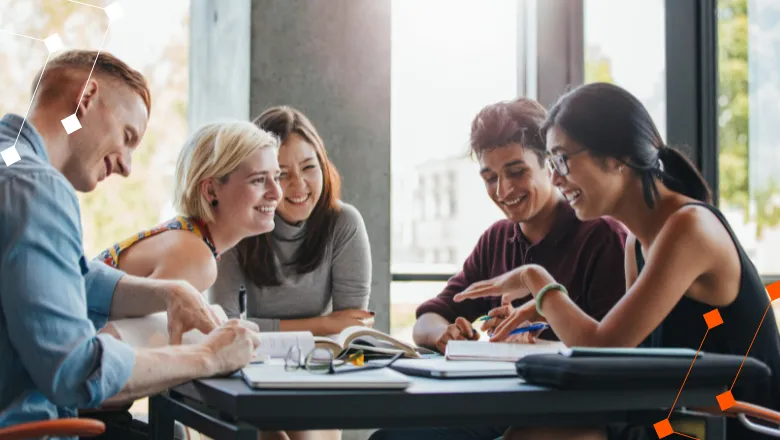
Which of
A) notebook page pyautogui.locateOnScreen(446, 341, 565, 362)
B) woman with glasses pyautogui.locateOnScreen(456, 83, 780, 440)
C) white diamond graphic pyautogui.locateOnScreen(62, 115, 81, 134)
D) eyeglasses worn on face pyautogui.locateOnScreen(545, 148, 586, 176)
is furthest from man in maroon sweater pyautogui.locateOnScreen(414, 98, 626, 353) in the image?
white diamond graphic pyautogui.locateOnScreen(62, 115, 81, 134)

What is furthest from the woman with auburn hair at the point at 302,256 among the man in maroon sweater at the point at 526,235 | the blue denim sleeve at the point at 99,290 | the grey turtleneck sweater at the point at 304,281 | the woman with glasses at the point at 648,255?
the blue denim sleeve at the point at 99,290

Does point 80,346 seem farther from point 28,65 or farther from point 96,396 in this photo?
point 28,65

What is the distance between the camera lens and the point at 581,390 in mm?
1278

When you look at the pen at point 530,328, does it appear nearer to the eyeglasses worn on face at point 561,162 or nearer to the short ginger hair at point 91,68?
the eyeglasses worn on face at point 561,162

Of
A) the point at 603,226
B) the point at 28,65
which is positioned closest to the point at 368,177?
the point at 603,226

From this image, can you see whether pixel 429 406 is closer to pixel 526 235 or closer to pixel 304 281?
pixel 526 235

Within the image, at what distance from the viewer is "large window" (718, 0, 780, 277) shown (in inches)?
140

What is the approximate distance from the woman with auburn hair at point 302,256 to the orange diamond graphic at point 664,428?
4.93 feet

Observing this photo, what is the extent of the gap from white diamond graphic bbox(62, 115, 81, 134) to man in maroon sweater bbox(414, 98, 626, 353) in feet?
3.92

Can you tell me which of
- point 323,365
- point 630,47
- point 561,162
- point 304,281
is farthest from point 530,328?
point 630,47

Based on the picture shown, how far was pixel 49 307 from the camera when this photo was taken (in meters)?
1.33

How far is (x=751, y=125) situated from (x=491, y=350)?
2359 millimetres

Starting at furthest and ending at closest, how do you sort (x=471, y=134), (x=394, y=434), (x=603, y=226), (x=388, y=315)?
(x=388, y=315), (x=471, y=134), (x=603, y=226), (x=394, y=434)

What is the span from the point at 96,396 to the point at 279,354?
23.4 inches
